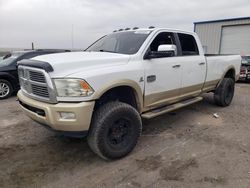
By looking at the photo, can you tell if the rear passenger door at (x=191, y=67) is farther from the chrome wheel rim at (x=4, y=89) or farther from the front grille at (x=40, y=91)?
the chrome wheel rim at (x=4, y=89)

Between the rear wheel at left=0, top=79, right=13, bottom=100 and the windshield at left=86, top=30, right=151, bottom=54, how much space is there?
14.2ft

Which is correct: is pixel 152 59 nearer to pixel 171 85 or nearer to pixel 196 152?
pixel 171 85

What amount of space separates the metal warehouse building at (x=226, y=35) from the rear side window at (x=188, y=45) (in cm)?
1401

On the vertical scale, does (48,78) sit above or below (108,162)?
above

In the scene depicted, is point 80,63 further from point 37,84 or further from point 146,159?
point 146,159

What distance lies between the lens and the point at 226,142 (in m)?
3.89

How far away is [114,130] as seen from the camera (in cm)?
328

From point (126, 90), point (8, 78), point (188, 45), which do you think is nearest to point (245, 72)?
point (188, 45)

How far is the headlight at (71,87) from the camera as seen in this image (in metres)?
2.78

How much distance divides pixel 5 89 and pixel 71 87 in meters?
5.77

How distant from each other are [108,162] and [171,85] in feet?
5.97

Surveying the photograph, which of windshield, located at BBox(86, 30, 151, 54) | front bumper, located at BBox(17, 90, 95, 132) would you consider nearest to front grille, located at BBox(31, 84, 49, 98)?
front bumper, located at BBox(17, 90, 95, 132)

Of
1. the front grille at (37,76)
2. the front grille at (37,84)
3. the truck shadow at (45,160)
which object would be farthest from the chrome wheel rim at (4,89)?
the front grille at (37,76)

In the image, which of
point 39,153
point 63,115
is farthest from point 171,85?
point 39,153
